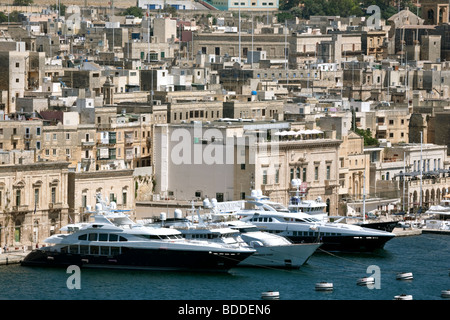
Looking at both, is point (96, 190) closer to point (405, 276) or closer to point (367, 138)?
point (405, 276)

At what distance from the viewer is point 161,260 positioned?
74812mm

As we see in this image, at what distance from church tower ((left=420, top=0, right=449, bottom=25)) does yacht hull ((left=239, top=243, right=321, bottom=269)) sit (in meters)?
98.1

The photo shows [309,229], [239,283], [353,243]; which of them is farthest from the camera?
[353,243]

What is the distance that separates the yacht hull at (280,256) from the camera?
7744cm

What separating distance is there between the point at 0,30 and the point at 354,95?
22453 millimetres

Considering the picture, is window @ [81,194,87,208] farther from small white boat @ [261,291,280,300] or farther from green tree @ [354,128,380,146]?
green tree @ [354,128,380,146]

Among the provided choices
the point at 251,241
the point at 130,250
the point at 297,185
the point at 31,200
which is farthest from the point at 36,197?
the point at 297,185

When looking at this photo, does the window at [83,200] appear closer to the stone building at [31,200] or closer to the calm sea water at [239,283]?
the stone building at [31,200]

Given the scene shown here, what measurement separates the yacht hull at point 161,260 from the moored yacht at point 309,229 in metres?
7.17

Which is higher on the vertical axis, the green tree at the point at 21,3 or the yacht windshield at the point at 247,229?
the green tree at the point at 21,3

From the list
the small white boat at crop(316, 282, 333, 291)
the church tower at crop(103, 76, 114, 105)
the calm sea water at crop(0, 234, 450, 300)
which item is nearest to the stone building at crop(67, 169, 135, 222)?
the calm sea water at crop(0, 234, 450, 300)

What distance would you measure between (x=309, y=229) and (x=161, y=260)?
989 centimetres

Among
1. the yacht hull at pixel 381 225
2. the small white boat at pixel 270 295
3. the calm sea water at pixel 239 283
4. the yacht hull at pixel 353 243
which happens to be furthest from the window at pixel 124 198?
the small white boat at pixel 270 295

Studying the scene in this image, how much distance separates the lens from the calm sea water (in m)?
68.2
